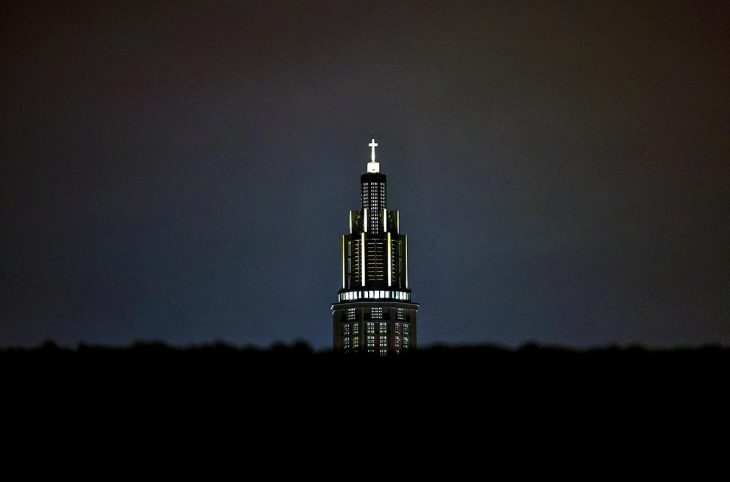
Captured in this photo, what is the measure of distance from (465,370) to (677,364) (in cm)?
377

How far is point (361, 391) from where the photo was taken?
23.3m

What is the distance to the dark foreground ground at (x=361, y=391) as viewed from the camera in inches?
902

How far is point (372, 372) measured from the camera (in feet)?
77.5

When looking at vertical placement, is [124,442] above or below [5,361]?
below

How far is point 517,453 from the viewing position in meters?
22.5

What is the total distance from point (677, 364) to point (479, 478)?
4.49 m

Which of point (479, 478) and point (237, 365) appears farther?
point (237, 365)

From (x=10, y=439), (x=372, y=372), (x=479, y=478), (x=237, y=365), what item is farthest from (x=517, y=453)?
(x=10, y=439)

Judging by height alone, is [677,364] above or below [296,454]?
above

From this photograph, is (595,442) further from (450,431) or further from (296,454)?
(296,454)

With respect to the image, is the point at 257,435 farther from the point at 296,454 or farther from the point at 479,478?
the point at 479,478

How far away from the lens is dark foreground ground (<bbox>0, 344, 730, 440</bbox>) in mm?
22922

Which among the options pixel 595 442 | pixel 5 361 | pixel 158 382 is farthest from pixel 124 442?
pixel 595 442

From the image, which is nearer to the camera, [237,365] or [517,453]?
[517,453]
